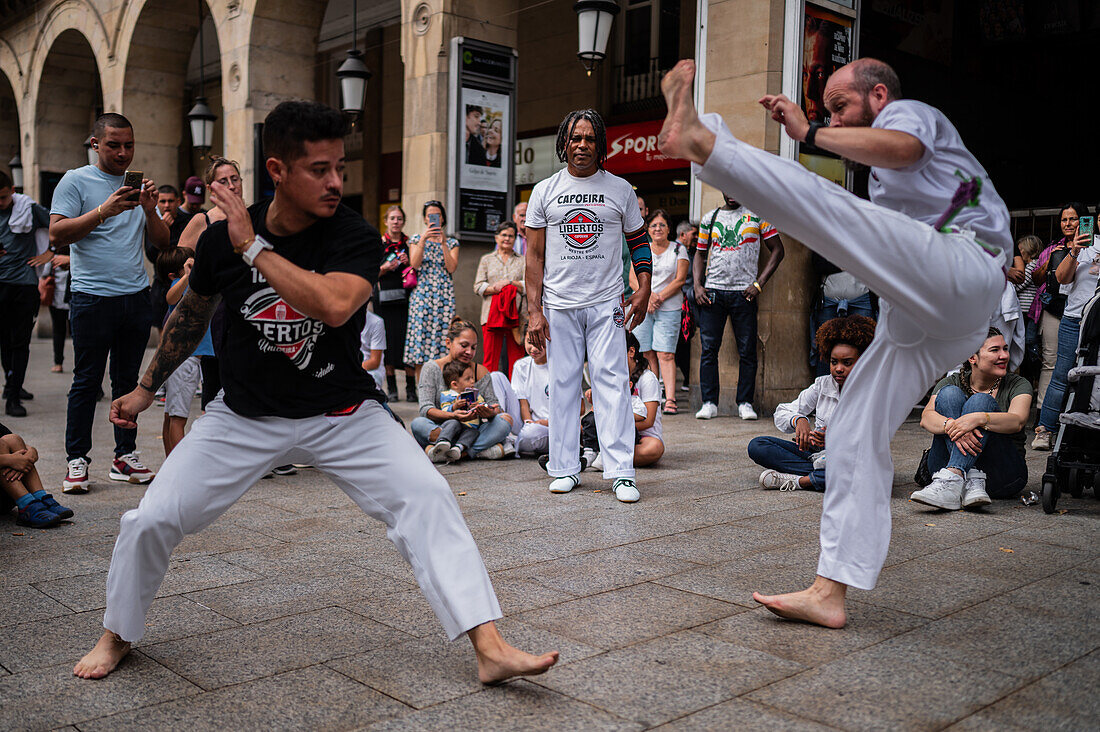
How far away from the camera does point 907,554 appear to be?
4523 millimetres

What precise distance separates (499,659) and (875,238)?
1.69 meters

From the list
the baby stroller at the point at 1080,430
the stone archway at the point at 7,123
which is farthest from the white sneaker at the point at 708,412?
the stone archway at the point at 7,123

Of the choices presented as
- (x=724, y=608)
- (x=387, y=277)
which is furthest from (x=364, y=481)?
(x=387, y=277)

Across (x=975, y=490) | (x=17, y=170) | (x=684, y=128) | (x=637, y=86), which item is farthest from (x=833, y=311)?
(x=17, y=170)

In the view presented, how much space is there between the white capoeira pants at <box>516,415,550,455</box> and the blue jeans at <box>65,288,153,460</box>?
275 cm

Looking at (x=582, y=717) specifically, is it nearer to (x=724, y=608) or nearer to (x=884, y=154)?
(x=724, y=608)

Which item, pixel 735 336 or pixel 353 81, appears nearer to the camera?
pixel 735 336

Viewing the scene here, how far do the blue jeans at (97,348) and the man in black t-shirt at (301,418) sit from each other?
10.8 ft

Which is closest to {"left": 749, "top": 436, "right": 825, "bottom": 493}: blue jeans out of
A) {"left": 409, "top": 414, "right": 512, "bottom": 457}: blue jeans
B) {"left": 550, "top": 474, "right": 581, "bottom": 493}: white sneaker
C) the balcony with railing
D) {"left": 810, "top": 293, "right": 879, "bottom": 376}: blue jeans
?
{"left": 550, "top": 474, "right": 581, "bottom": 493}: white sneaker

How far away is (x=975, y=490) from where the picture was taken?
18.2 ft

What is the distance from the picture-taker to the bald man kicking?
9.87 ft

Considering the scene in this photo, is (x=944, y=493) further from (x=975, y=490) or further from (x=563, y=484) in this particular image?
(x=563, y=484)

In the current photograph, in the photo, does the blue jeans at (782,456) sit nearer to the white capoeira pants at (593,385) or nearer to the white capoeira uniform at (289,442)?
the white capoeira pants at (593,385)

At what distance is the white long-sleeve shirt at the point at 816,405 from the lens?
6223 mm
